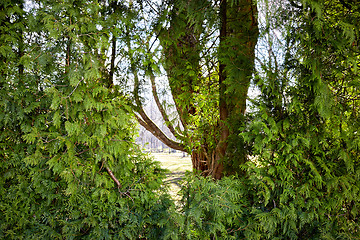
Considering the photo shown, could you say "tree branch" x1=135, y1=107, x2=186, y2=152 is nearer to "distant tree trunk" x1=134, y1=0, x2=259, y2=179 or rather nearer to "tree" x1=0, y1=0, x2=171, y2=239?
"distant tree trunk" x1=134, y1=0, x2=259, y2=179

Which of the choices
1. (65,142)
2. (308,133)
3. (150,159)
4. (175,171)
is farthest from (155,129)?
(175,171)

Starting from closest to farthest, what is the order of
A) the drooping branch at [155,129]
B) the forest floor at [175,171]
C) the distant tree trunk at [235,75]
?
the forest floor at [175,171], the distant tree trunk at [235,75], the drooping branch at [155,129]

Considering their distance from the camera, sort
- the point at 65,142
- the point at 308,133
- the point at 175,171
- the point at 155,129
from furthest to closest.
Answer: the point at 175,171
the point at 155,129
the point at 308,133
the point at 65,142

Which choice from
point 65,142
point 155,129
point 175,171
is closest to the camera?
point 65,142

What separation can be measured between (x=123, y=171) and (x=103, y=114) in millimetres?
597

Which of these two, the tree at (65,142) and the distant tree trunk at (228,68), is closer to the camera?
the tree at (65,142)

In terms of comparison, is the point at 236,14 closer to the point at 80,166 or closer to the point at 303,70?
the point at 303,70

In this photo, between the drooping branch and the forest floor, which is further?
the drooping branch

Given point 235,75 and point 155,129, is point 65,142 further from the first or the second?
point 155,129

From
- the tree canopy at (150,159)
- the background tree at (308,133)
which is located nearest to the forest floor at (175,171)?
the tree canopy at (150,159)

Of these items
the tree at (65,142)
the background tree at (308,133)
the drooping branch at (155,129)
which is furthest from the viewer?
the drooping branch at (155,129)

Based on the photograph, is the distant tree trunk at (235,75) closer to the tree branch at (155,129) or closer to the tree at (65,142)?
the tree at (65,142)

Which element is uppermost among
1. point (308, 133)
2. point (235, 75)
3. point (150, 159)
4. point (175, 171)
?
point (235, 75)

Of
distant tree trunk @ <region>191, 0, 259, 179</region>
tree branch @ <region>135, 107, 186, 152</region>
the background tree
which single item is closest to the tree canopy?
the background tree
